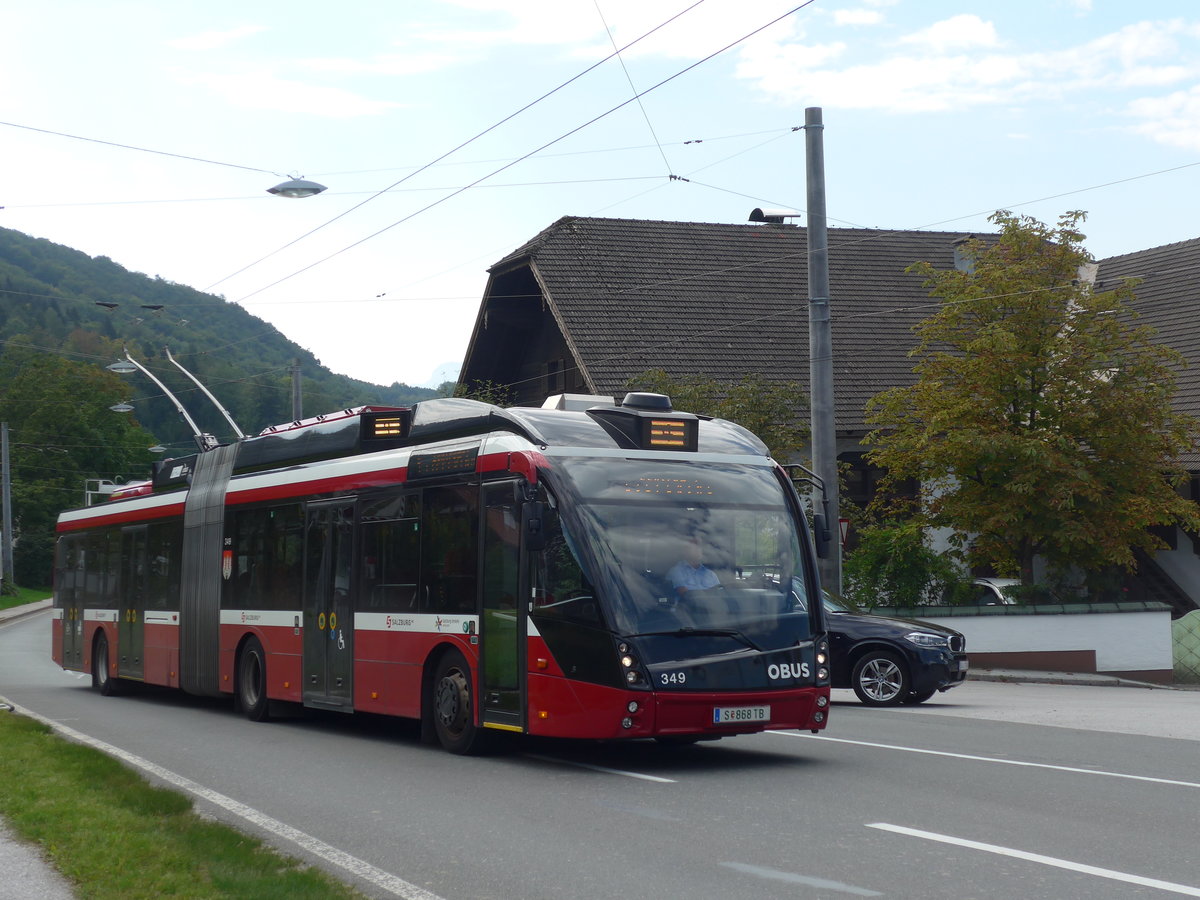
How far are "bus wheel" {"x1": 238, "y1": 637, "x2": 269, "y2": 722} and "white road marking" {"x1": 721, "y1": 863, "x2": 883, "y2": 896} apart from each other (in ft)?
33.5

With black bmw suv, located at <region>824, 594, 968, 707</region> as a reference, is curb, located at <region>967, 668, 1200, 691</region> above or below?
below

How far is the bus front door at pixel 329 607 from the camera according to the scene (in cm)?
1437

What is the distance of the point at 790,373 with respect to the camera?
36.3 m

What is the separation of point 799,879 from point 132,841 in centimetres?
352

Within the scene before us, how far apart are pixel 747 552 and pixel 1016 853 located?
4280mm

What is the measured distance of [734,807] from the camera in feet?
29.7

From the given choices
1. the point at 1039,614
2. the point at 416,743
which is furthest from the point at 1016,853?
the point at 1039,614

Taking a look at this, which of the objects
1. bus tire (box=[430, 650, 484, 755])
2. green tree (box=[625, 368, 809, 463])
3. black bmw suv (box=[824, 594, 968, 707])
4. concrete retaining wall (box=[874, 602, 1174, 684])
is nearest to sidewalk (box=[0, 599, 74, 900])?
bus tire (box=[430, 650, 484, 755])

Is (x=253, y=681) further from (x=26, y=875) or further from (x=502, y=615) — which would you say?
(x=26, y=875)

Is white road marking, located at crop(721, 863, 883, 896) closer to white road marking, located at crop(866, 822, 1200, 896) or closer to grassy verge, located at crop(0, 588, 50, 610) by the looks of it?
white road marking, located at crop(866, 822, 1200, 896)

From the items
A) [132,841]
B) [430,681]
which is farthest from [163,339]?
[132,841]

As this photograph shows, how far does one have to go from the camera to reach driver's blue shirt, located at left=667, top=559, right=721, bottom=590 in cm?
1098

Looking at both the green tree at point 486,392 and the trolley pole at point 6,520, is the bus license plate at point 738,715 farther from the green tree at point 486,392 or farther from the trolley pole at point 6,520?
the trolley pole at point 6,520

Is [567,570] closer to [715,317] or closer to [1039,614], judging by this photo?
[1039,614]
